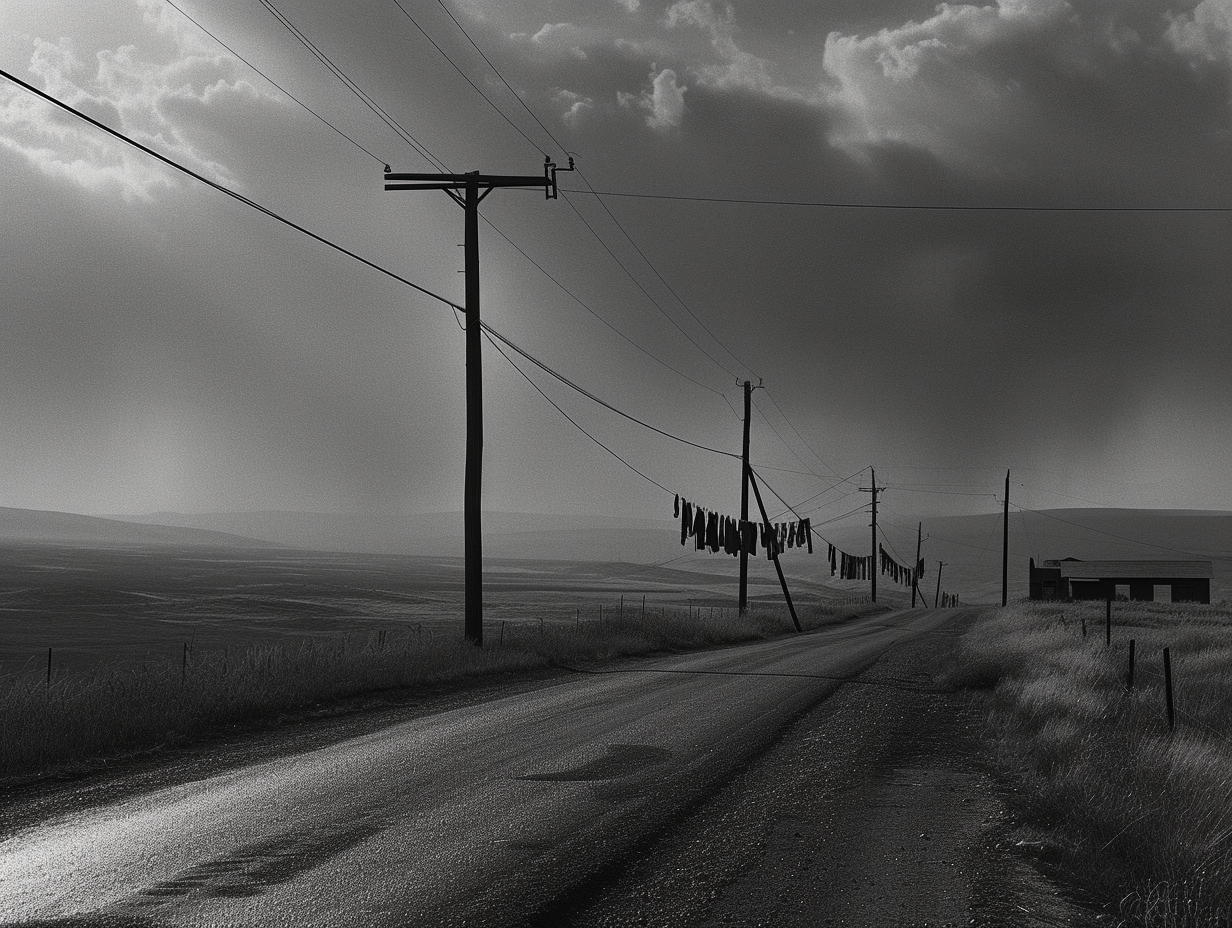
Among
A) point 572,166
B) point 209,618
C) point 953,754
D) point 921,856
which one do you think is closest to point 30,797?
point 921,856

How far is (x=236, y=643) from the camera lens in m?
38.1

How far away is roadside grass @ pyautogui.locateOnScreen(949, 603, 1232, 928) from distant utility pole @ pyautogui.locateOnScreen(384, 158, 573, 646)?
11005mm

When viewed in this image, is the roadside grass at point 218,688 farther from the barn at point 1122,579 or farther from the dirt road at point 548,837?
the barn at point 1122,579

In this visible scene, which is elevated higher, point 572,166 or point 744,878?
point 572,166

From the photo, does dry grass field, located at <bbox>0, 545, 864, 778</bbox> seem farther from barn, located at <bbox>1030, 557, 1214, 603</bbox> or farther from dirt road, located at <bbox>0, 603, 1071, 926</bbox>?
barn, located at <bbox>1030, 557, 1214, 603</bbox>

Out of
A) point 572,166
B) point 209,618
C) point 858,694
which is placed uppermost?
point 572,166

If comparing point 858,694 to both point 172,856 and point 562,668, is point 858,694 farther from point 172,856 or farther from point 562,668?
point 172,856

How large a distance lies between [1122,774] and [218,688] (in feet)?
38.5

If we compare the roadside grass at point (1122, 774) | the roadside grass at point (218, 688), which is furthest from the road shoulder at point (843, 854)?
the roadside grass at point (218, 688)

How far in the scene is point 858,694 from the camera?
17.3 m

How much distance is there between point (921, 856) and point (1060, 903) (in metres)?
1.12

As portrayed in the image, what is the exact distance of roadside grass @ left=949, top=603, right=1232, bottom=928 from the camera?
22.1 feet

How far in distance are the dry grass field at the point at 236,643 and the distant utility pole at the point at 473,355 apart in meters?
1.53

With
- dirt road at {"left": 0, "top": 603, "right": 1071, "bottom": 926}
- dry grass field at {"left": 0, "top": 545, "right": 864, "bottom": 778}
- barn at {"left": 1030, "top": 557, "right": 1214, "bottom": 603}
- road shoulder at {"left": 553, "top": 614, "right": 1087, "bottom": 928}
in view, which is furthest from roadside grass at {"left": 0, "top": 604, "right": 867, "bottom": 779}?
barn at {"left": 1030, "top": 557, "right": 1214, "bottom": 603}
